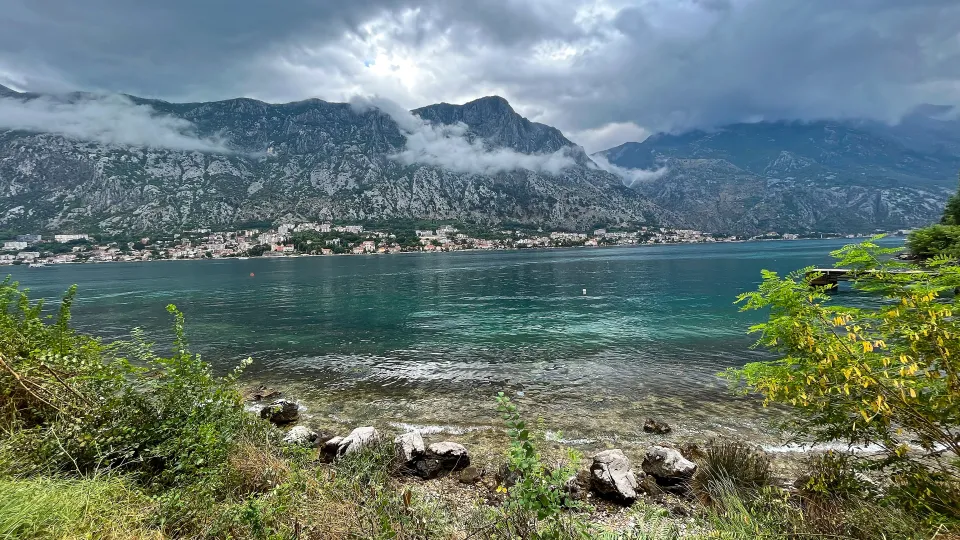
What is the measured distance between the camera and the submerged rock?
26.0 ft

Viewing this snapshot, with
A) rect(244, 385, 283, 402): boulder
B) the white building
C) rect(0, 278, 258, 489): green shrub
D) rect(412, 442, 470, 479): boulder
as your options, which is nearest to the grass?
rect(0, 278, 258, 489): green shrub

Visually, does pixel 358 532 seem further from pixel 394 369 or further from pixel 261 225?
pixel 261 225

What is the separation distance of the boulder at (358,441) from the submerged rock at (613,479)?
17.0 feet

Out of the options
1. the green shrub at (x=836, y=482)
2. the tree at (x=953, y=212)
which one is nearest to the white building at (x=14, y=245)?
the green shrub at (x=836, y=482)

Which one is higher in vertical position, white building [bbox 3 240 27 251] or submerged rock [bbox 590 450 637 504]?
white building [bbox 3 240 27 251]

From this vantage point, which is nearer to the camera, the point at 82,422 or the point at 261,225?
the point at 82,422

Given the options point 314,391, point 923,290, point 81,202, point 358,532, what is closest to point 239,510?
point 358,532

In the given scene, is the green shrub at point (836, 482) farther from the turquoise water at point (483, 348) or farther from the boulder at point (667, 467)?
the turquoise water at point (483, 348)

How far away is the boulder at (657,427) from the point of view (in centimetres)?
1165

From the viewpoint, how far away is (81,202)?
180 meters

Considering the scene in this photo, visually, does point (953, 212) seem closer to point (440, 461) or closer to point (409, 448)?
point (440, 461)

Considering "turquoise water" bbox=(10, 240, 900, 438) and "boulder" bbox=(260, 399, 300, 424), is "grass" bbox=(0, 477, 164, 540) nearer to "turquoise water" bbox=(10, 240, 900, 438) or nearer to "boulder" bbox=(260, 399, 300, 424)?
"boulder" bbox=(260, 399, 300, 424)

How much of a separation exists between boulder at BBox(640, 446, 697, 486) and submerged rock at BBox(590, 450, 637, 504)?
589 mm

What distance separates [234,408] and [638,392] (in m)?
13.7
